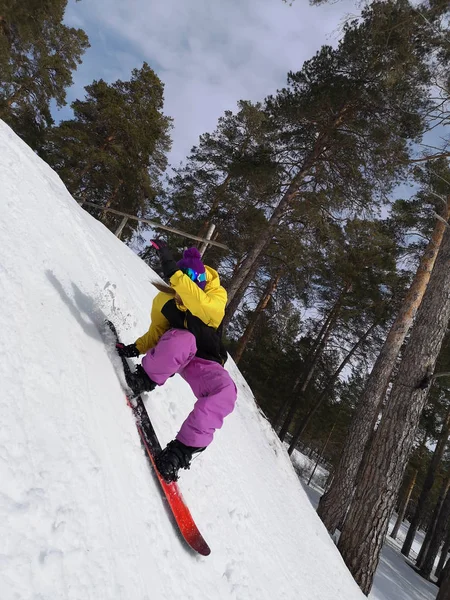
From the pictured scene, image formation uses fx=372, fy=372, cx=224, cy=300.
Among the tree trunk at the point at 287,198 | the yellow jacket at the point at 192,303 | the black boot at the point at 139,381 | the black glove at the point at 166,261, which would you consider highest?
the tree trunk at the point at 287,198

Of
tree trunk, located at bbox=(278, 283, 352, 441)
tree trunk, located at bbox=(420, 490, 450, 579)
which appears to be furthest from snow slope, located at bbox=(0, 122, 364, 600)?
tree trunk, located at bbox=(278, 283, 352, 441)

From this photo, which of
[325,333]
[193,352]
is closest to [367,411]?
[193,352]

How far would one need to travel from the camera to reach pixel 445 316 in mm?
5188

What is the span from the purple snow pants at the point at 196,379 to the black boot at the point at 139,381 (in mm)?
53

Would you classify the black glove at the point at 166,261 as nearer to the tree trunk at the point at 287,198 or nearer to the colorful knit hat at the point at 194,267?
the colorful knit hat at the point at 194,267

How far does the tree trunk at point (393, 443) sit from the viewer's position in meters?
4.88

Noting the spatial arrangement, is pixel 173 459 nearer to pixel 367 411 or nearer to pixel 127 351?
pixel 127 351

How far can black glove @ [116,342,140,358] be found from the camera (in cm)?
332

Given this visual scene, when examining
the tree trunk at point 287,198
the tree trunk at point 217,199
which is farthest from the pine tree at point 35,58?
the tree trunk at point 287,198

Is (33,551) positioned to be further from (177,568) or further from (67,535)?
(177,568)

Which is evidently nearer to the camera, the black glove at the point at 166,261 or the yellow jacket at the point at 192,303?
the yellow jacket at the point at 192,303

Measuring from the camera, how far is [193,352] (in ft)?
10.1

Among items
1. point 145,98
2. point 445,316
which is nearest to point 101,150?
point 145,98

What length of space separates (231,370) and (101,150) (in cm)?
1320
